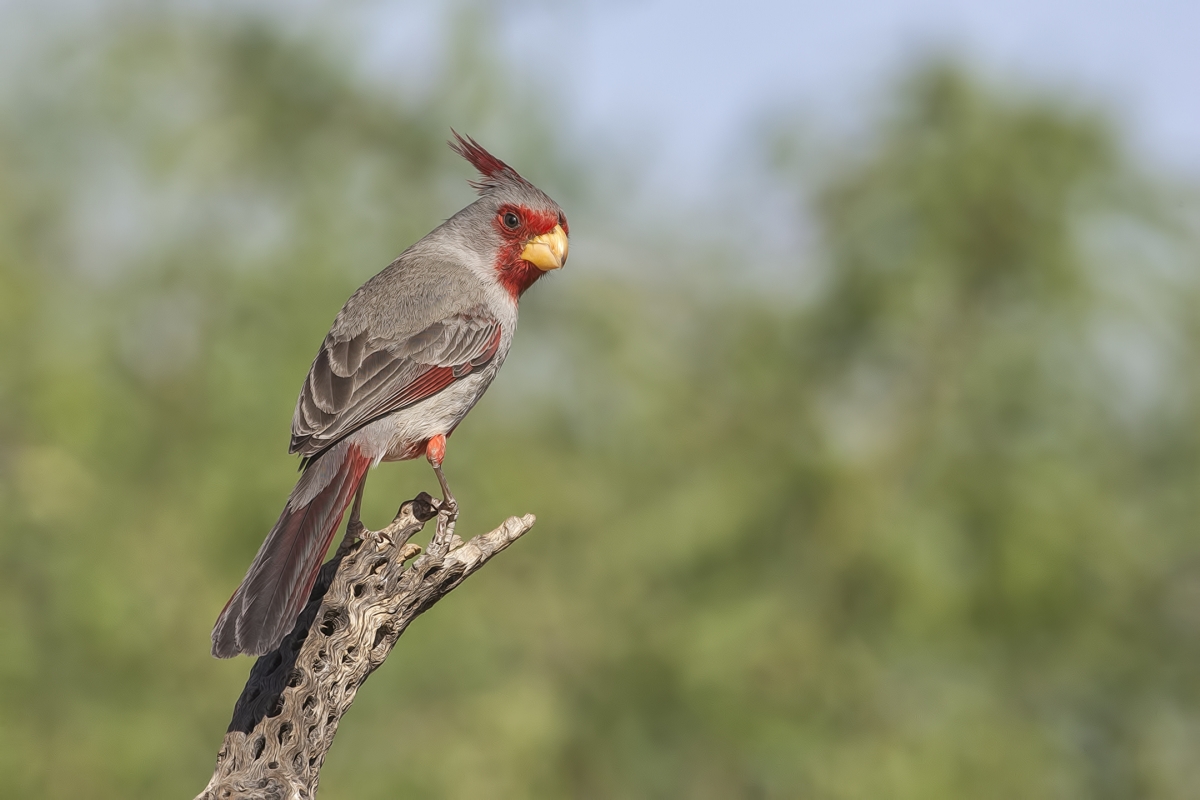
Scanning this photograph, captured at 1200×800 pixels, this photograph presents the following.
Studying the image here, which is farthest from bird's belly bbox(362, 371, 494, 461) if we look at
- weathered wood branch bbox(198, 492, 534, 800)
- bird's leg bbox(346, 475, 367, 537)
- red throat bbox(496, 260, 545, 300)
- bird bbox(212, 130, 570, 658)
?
red throat bbox(496, 260, 545, 300)

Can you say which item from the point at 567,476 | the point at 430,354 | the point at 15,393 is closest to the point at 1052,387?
the point at 567,476

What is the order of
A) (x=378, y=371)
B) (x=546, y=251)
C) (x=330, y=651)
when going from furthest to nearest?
(x=546, y=251)
(x=378, y=371)
(x=330, y=651)

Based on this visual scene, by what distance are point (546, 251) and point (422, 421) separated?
3.43ft

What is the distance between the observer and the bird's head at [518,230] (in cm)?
553

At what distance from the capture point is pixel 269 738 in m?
4.02

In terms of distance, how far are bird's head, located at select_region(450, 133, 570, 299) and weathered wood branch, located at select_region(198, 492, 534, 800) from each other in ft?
4.60

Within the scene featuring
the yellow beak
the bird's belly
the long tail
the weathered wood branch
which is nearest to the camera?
the long tail

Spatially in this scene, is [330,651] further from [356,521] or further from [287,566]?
[356,521]

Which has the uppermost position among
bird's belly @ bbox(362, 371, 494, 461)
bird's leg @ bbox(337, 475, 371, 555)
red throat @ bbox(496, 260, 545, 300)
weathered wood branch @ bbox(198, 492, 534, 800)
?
red throat @ bbox(496, 260, 545, 300)

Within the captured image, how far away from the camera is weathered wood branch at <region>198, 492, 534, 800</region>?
3.97 meters

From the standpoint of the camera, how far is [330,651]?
13.7 ft

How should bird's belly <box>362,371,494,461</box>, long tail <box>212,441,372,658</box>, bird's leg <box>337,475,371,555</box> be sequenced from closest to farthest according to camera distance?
1. long tail <box>212,441,372,658</box>
2. bird's leg <box>337,475,371,555</box>
3. bird's belly <box>362,371,494,461</box>

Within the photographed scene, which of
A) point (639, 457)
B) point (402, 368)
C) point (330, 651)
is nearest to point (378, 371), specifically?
point (402, 368)

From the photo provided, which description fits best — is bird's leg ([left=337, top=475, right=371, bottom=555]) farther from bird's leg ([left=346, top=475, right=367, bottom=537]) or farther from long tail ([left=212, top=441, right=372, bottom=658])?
long tail ([left=212, top=441, right=372, bottom=658])
